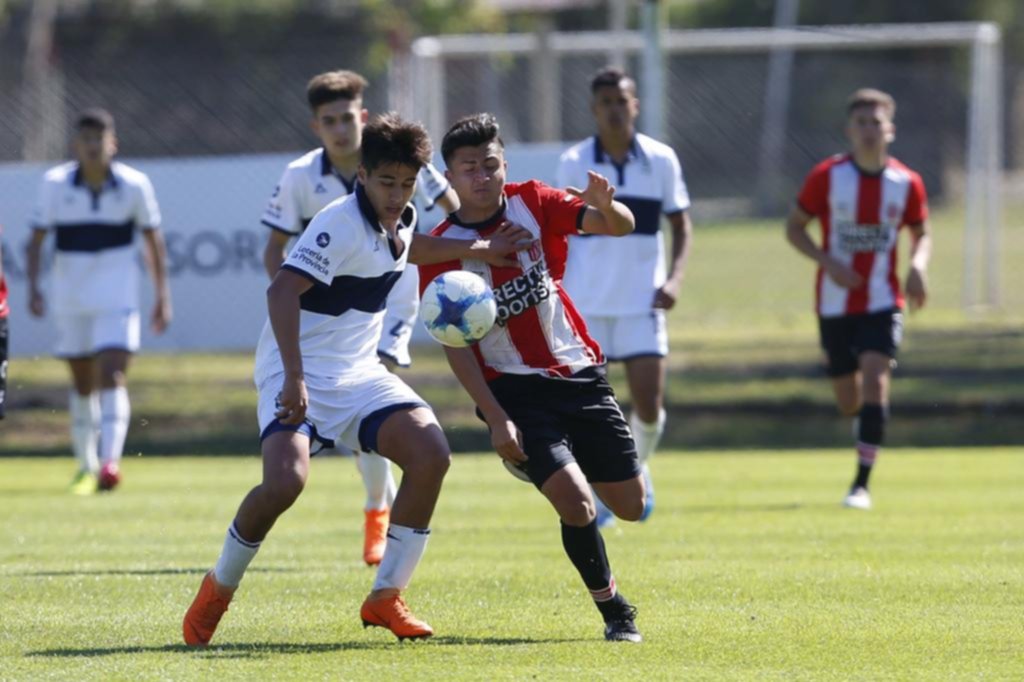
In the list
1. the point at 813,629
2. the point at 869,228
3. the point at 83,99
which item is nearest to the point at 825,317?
the point at 869,228

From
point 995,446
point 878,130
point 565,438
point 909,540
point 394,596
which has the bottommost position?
point 995,446

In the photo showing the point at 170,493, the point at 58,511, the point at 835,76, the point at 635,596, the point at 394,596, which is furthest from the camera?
the point at 835,76

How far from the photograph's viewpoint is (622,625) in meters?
6.37

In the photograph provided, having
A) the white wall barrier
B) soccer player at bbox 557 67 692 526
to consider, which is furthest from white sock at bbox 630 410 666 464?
the white wall barrier

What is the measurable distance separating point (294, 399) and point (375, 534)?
2572 millimetres

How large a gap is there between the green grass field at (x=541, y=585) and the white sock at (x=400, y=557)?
242mm

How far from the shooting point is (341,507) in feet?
37.3

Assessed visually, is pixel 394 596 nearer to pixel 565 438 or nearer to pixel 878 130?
pixel 565 438

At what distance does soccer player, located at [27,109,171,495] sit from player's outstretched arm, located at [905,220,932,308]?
16.1ft

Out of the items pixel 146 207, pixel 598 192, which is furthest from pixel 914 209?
pixel 598 192

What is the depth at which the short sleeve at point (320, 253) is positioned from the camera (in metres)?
6.26

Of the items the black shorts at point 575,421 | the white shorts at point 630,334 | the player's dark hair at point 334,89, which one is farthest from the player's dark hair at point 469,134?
the white shorts at point 630,334

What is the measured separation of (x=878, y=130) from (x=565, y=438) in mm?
5313

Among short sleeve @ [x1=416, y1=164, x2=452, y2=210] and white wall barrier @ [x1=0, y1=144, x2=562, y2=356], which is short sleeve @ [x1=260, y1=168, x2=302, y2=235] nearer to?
short sleeve @ [x1=416, y1=164, x2=452, y2=210]
